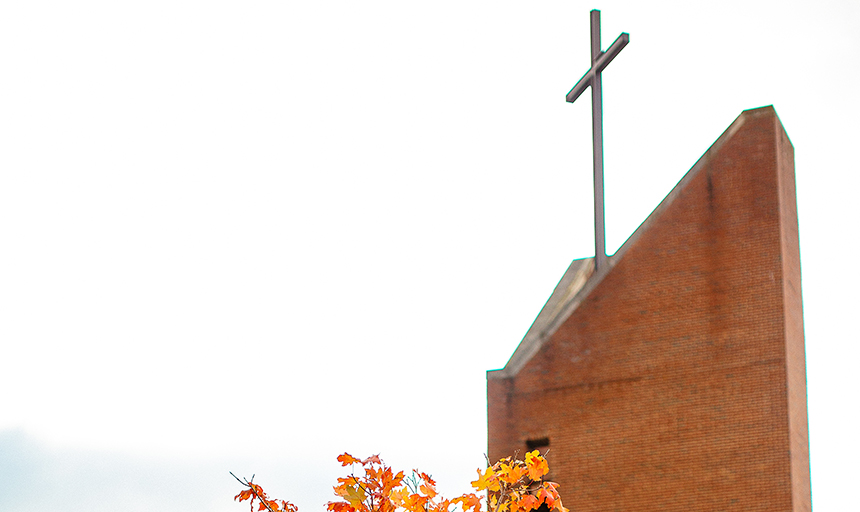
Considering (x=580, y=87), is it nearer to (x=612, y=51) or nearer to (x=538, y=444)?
(x=612, y=51)

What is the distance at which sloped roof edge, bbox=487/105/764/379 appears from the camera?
1524 cm

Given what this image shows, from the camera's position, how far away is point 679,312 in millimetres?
14875

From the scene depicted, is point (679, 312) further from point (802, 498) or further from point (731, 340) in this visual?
point (802, 498)

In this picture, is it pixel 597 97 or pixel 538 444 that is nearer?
pixel 538 444

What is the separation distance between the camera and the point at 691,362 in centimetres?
1457

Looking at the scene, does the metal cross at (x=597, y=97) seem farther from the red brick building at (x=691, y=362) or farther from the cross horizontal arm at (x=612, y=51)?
the red brick building at (x=691, y=362)

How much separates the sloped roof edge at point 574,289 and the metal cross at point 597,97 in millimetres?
587

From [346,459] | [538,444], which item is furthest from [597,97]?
[346,459]

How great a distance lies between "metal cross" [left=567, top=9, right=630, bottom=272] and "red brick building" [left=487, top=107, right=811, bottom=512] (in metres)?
0.97

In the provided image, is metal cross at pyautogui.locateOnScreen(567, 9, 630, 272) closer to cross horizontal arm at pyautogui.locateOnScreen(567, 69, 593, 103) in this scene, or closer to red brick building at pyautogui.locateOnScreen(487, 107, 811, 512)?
cross horizontal arm at pyautogui.locateOnScreen(567, 69, 593, 103)

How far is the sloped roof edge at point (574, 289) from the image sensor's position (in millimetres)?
15242

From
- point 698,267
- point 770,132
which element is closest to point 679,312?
point 698,267

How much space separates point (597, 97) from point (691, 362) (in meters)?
4.77

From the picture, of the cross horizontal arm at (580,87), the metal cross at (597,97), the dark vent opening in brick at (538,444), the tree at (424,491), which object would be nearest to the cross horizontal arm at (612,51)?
the metal cross at (597,97)
